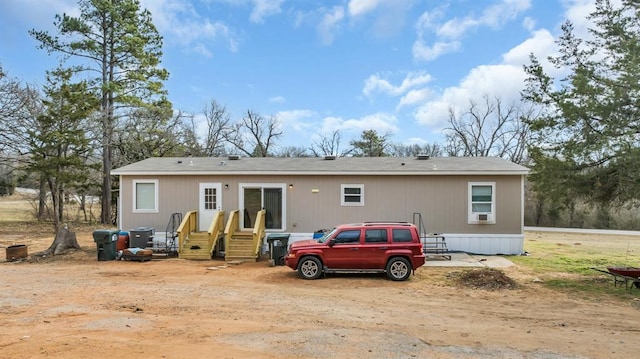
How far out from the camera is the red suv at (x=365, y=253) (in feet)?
36.0

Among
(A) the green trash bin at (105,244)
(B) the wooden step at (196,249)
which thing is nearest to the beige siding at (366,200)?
(B) the wooden step at (196,249)

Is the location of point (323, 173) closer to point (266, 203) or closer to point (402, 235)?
point (266, 203)

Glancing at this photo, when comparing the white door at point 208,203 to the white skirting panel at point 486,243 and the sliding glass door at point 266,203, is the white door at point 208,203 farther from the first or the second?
the white skirting panel at point 486,243

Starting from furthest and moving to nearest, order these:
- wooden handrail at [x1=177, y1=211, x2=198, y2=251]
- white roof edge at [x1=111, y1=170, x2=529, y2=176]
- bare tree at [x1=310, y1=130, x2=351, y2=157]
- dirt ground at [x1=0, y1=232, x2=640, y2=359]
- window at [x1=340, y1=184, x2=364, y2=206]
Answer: bare tree at [x1=310, y1=130, x2=351, y2=157] → window at [x1=340, y1=184, x2=364, y2=206] → white roof edge at [x1=111, y1=170, x2=529, y2=176] → wooden handrail at [x1=177, y1=211, x2=198, y2=251] → dirt ground at [x1=0, y1=232, x2=640, y2=359]

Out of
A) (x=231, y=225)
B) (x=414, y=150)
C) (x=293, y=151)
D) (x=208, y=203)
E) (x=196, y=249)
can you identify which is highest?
(x=414, y=150)

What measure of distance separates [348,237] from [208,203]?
7.09m

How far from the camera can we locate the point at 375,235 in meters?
11.2

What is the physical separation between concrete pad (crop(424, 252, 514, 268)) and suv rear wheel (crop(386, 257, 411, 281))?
2.40m

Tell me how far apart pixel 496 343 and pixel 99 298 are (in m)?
7.47

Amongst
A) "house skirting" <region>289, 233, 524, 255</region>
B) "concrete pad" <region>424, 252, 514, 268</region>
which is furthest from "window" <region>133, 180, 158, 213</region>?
"house skirting" <region>289, 233, 524, 255</region>

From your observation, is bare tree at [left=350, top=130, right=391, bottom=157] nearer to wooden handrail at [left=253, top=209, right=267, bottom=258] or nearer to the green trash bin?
wooden handrail at [left=253, top=209, right=267, bottom=258]

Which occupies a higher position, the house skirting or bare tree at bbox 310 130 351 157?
bare tree at bbox 310 130 351 157

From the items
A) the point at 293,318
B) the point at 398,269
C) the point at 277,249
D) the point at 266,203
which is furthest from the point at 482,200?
the point at 293,318

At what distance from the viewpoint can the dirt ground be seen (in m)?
5.65
